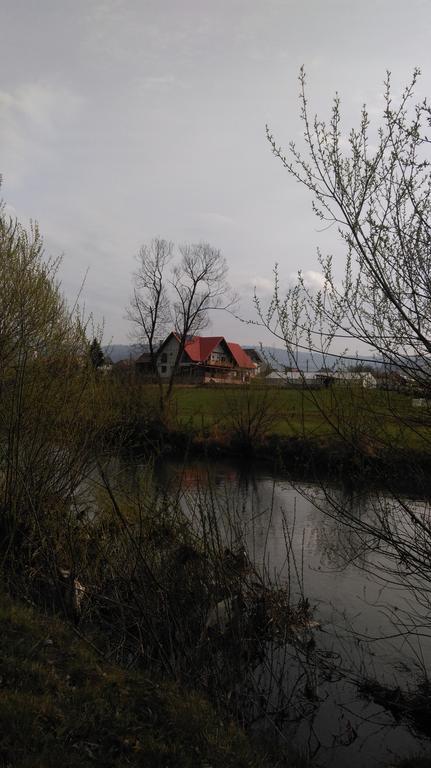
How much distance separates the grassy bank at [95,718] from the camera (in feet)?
12.4

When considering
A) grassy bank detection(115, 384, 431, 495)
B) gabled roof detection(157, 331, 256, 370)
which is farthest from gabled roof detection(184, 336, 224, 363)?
grassy bank detection(115, 384, 431, 495)

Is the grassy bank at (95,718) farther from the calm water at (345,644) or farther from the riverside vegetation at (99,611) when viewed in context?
the calm water at (345,644)

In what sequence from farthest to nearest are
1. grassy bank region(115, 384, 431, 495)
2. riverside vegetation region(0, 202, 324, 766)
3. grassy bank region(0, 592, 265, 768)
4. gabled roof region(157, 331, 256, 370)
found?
gabled roof region(157, 331, 256, 370) < grassy bank region(115, 384, 431, 495) < riverside vegetation region(0, 202, 324, 766) < grassy bank region(0, 592, 265, 768)

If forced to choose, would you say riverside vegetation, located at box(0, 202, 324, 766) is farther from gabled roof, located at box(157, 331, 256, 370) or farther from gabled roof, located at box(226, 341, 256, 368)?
gabled roof, located at box(226, 341, 256, 368)

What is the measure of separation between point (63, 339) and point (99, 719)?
263 inches

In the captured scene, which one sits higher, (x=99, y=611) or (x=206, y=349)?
(x=206, y=349)

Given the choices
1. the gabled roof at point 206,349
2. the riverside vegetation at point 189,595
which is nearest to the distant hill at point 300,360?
the riverside vegetation at point 189,595

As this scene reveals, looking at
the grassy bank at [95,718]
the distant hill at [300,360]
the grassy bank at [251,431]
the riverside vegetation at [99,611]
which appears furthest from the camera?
the grassy bank at [251,431]

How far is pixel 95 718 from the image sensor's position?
167 inches

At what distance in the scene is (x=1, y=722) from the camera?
3844 millimetres

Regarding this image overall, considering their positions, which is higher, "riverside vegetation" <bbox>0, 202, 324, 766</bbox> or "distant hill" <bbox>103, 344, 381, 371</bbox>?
"distant hill" <bbox>103, 344, 381, 371</bbox>

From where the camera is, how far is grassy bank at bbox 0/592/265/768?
12.4 ft

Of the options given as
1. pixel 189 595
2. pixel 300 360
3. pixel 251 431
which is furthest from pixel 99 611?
pixel 251 431

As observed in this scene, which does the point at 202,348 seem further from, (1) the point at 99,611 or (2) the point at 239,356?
(1) the point at 99,611
